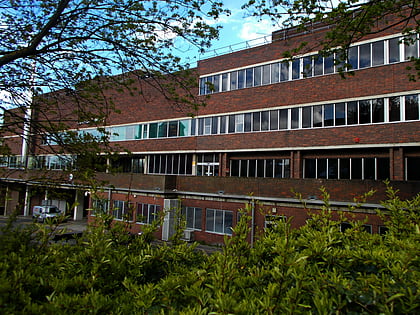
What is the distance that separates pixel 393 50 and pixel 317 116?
5.55 metres

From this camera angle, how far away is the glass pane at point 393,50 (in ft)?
58.1

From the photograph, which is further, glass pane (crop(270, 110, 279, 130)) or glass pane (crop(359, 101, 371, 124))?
glass pane (crop(270, 110, 279, 130))

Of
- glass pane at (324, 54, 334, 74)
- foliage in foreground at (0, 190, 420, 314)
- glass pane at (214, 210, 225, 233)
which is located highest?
glass pane at (324, 54, 334, 74)

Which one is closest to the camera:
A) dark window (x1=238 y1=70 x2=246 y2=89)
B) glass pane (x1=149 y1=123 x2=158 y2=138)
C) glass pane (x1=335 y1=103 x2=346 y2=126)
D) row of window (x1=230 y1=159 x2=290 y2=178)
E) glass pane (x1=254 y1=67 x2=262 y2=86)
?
glass pane (x1=335 y1=103 x2=346 y2=126)

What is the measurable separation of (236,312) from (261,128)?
2117 centimetres

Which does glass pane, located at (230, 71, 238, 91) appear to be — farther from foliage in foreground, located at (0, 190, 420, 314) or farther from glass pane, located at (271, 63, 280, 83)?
foliage in foreground, located at (0, 190, 420, 314)

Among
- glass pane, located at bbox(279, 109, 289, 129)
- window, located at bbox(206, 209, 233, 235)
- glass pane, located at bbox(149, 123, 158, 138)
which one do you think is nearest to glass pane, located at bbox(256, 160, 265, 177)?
glass pane, located at bbox(279, 109, 289, 129)

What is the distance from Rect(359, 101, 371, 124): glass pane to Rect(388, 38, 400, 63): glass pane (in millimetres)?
2721

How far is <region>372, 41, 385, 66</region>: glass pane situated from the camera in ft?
59.8

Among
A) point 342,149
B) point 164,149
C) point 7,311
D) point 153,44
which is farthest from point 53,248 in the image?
point 164,149

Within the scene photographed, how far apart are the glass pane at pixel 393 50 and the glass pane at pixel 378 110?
7.69ft

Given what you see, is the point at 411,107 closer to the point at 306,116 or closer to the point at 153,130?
the point at 306,116

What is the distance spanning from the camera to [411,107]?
56.5 feet

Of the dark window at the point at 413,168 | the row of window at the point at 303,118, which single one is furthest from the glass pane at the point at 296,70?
the dark window at the point at 413,168
